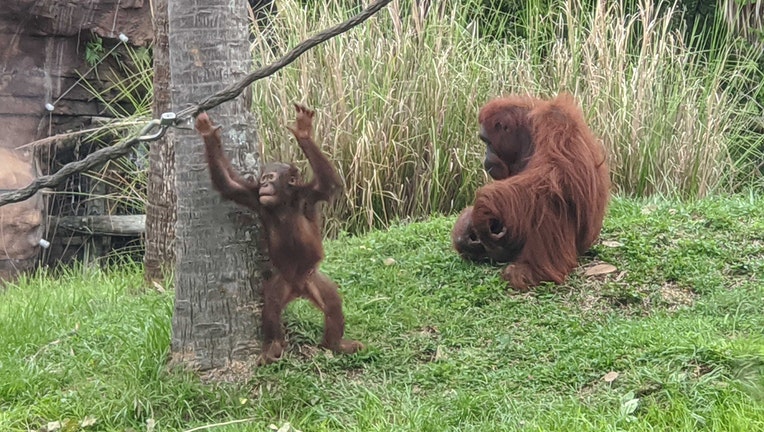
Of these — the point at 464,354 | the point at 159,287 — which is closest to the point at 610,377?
the point at 464,354

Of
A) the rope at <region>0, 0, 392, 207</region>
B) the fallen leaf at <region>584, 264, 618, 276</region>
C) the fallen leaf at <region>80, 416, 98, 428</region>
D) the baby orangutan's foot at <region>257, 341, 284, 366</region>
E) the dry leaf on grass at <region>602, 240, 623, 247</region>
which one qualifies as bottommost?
the fallen leaf at <region>80, 416, 98, 428</region>

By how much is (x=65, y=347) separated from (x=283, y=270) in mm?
1132

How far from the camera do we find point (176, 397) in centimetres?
318

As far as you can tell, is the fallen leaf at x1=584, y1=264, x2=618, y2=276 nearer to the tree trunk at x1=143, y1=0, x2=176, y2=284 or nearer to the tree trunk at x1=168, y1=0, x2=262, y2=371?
the tree trunk at x1=168, y1=0, x2=262, y2=371

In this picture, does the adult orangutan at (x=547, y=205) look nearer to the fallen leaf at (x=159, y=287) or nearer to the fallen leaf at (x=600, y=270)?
the fallen leaf at (x=600, y=270)

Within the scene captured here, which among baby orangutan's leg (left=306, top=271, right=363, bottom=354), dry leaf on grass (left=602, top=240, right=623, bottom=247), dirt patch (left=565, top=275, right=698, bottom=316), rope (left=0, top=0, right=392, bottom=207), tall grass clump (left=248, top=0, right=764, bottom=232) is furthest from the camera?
tall grass clump (left=248, top=0, right=764, bottom=232)

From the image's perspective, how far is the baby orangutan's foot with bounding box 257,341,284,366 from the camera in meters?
3.43

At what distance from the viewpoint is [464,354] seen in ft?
11.8

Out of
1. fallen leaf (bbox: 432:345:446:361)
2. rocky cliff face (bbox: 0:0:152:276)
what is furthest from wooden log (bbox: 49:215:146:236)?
fallen leaf (bbox: 432:345:446:361)

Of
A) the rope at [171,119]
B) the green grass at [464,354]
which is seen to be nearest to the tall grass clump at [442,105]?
the green grass at [464,354]

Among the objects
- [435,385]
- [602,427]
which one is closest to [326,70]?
[435,385]

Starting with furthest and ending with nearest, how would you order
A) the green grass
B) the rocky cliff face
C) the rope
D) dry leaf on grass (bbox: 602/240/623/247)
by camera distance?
the rocky cliff face
dry leaf on grass (bbox: 602/240/623/247)
the green grass
the rope

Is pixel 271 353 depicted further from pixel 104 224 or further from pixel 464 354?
pixel 104 224

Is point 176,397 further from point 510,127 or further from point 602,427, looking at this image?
point 510,127
